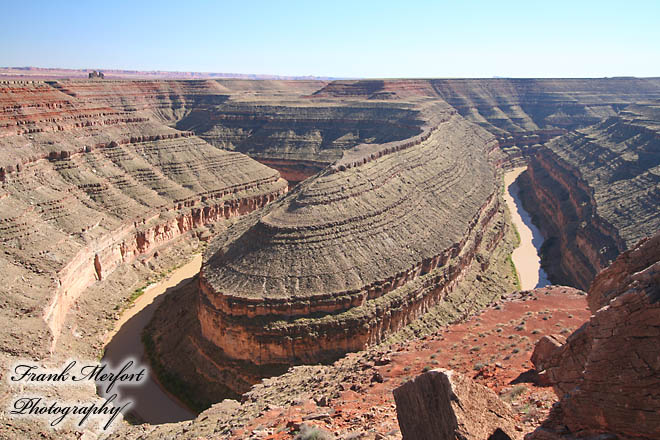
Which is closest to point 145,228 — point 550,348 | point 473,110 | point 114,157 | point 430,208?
point 114,157

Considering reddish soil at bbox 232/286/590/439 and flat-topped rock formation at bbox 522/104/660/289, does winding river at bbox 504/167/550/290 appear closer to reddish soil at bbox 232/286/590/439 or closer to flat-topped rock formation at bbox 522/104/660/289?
flat-topped rock formation at bbox 522/104/660/289

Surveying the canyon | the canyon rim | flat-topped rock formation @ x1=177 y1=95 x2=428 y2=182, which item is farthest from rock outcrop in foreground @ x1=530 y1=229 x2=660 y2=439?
flat-topped rock formation @ x1=177 y1=95 x2=428 y2=182

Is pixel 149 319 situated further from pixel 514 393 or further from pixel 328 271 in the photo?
pixel 514 393

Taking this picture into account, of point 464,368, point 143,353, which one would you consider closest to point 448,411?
point 464,368

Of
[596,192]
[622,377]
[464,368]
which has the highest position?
[622,377]

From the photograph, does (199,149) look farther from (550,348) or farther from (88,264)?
(550,348)

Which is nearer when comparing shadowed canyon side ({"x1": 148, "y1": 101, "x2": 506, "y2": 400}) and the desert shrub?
the desert shrub
